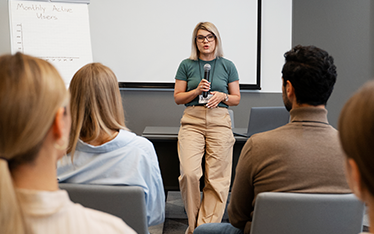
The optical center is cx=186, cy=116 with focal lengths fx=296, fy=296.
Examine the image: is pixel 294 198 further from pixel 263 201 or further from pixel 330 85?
pixel 330 85

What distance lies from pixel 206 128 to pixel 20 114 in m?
1.90

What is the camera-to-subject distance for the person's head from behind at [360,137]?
0.47m

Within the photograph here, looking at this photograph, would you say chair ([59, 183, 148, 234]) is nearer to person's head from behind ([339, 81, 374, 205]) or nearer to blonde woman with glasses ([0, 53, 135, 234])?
blonde woman with glasses ([0, 53, 135, 234])

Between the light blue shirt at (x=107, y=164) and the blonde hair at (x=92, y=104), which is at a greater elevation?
the blonde hair at (x=92, y=104)

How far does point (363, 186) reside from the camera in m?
0.51

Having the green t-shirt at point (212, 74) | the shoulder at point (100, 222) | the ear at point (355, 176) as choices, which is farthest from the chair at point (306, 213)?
the green t-shirt at point (212, 74)

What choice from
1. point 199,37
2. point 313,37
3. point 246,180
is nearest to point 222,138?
point 199,37

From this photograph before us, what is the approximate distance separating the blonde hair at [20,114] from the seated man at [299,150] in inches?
27.4

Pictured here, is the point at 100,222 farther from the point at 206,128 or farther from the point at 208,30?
the point at 208,30

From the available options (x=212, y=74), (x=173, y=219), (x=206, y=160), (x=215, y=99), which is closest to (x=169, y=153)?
(x=206, y=160)

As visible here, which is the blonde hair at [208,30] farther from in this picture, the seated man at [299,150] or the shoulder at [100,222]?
the shoulder at [100,222]

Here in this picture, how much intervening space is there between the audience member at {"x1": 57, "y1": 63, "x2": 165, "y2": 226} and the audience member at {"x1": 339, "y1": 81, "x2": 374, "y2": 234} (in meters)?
0.77

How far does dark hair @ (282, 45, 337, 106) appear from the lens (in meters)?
1.04

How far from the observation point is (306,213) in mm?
877
